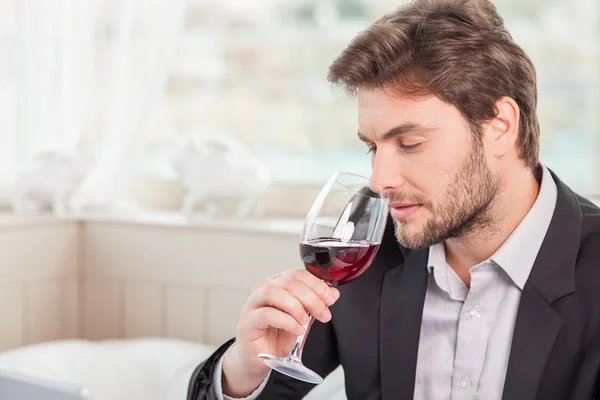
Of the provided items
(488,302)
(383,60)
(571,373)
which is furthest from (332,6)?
(571,373)

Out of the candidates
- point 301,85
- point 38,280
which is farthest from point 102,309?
point 301,85

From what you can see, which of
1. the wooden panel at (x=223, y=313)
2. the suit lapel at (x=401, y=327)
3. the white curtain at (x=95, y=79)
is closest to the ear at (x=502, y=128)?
the suit lapel at (x=401, y=327)

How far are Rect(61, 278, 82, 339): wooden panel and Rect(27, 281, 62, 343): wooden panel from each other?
0.02 meters

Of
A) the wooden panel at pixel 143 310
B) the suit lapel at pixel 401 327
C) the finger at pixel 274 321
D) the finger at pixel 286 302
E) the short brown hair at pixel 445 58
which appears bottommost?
the wooden panel at pixel 143 310

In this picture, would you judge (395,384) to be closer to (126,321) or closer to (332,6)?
(126,321)

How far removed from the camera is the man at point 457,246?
1373mm

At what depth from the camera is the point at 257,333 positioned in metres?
1.35

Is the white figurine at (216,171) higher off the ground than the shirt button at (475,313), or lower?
higher

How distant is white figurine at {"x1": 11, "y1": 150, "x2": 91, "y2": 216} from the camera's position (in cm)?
256

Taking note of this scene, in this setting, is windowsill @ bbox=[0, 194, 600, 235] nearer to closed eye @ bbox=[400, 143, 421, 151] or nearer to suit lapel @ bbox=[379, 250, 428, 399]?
suit lapel @ bbox=[379, 250, 428, 399]

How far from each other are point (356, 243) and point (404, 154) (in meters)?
0.27

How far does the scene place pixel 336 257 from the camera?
120 centimetres

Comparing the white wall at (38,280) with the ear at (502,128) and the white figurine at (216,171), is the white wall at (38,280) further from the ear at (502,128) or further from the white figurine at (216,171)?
the ear at (502,128)

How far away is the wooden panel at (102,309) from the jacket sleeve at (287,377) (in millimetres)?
1091
